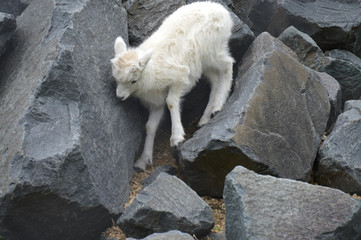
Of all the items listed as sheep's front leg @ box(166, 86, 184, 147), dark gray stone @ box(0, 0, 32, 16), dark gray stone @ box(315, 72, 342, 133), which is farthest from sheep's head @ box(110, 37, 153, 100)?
dark gray stone @ box(0, 0, 32, 16)

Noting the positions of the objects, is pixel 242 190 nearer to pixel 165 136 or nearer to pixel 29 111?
pixel 29 111

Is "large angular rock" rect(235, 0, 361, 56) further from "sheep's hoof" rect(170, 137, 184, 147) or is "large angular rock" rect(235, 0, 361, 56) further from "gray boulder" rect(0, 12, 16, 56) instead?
"gray boulder" rect(0, 12, 16, 56)

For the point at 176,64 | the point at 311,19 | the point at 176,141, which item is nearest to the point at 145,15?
the point at 176,64

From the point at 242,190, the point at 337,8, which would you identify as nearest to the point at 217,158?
the point at 242,190

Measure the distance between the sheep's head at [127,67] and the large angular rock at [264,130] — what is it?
1.13 m

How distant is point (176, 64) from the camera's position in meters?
7.48

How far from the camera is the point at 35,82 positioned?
6027 mm

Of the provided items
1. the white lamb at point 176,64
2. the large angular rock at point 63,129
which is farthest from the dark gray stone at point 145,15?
the large angular rock at point 63,129

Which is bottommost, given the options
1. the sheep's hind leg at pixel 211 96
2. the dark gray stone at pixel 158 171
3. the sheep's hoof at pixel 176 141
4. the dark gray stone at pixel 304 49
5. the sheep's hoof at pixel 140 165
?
→ the sheep's hoof at pixel 140 165

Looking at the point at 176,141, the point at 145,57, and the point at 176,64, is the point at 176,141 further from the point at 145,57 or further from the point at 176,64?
the point at 145,57

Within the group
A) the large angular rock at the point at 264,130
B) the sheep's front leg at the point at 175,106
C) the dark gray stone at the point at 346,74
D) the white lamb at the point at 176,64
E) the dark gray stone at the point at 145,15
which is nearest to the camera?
the large angular rock at the point at 264,130

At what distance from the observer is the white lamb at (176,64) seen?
700cm

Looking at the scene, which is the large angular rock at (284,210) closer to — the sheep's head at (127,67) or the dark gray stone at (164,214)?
the dark gray stone at (164,214)

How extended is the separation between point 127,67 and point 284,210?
3110 mm
